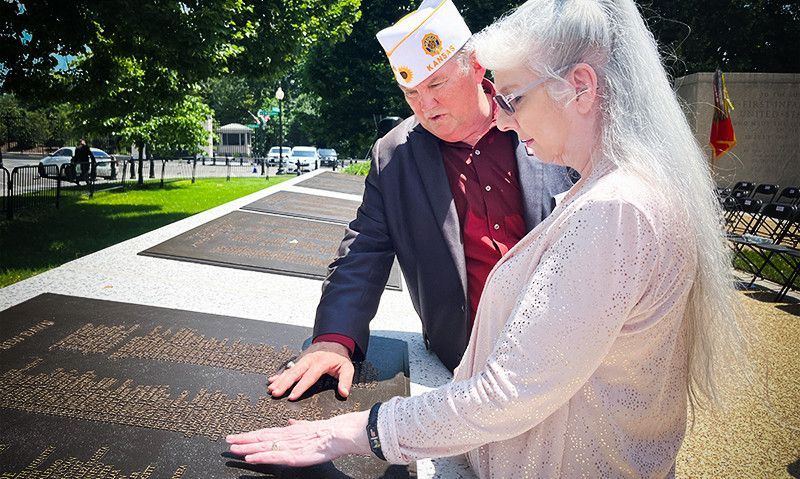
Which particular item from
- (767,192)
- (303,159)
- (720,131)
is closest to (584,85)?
(720,131)

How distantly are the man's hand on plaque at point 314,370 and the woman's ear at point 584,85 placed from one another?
1209mm

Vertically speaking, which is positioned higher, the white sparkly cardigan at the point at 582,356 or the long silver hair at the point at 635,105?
the long silver hair at the point at 635,105

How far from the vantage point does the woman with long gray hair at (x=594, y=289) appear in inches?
40.9

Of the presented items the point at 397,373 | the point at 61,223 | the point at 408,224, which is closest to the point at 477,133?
the point at 408,224

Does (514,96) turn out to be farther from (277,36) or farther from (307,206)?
(277,36)

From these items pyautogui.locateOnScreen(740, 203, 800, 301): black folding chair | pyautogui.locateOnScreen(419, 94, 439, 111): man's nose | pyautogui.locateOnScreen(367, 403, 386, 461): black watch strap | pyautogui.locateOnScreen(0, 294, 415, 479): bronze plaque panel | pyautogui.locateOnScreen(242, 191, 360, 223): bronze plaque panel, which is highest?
pyautogui.locateOnScreen(419, 94, 439, 111): man's nose

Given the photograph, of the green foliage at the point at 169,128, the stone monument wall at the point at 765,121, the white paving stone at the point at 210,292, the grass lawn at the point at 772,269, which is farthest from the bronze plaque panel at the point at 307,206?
the stone monument wall at the point at 765,121

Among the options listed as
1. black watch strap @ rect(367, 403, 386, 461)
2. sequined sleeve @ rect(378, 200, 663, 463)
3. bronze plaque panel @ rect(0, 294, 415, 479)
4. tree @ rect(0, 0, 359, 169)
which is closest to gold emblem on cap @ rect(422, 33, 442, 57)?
bronze plaque panel @ rect(0, 294, 415, 479)

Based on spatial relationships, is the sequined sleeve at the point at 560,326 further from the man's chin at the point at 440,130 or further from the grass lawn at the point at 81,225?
the grass lawn at the point at 81,225

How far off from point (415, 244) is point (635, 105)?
49.6 inches

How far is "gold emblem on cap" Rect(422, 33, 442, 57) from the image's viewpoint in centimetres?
249

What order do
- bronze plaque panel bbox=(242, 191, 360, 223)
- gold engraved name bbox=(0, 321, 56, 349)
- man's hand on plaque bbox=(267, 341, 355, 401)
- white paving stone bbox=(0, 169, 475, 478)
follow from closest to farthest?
man's hand on plaque bbox=(267, 341, 355, 401), gold engraved name bbox=(0, 321, 56, 349), white paving stone bbox=(0, 169, 475, 478), bronze plaque panel bbox=(242, 191, 360, 223)

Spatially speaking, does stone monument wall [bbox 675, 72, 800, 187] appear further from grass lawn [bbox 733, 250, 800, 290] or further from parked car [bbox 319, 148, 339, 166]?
parked car [bbox 319, 148, 339, 166]

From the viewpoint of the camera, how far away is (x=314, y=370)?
1.88m
